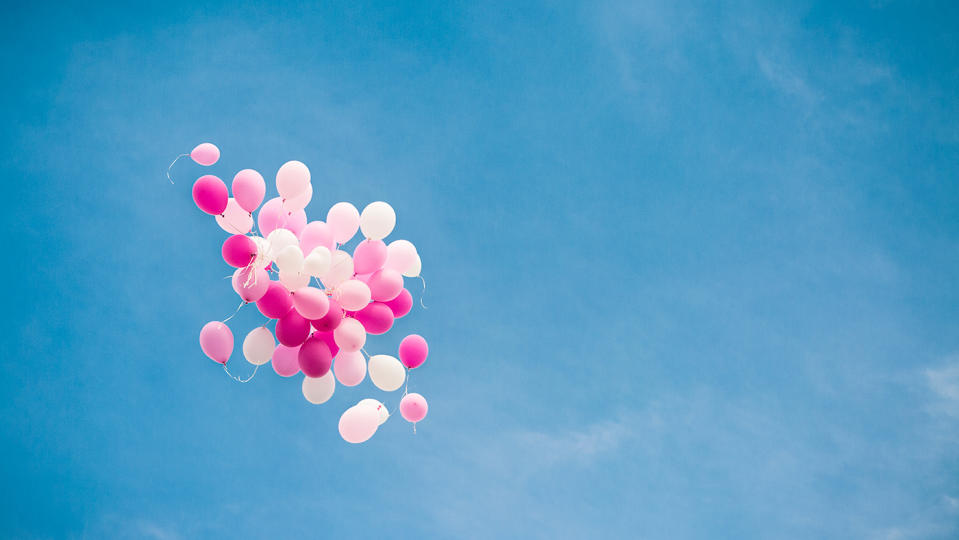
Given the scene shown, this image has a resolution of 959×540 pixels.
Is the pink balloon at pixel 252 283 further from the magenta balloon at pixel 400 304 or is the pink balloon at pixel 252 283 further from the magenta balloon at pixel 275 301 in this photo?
the magenta balloon at pixel 400 304

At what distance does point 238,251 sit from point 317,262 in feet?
1.34

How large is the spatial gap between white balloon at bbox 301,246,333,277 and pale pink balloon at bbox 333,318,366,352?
1.04 feet

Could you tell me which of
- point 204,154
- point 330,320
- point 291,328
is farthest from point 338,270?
point 204,154

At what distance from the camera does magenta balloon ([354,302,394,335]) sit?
13.5 feet

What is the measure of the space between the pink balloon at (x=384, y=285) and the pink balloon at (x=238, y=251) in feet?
Answer: 2.26

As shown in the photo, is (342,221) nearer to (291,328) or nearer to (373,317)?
(373,317)

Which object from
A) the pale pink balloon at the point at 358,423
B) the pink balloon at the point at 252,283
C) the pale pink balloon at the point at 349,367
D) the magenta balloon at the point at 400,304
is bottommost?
the pale pink balloon at the point at 358,423

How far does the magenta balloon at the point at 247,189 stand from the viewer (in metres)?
3.94

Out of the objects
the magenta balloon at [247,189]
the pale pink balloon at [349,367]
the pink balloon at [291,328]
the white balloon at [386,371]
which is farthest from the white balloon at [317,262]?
the white balloon at [386,371]

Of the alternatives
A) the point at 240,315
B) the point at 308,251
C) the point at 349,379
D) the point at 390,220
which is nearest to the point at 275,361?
the point at 349,379

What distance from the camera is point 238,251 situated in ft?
12.3

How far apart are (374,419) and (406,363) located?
0.38m

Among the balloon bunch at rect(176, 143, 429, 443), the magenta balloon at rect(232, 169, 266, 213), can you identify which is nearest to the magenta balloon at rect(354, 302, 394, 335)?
the balloon bunch at rect(176, 143, 429, 443)

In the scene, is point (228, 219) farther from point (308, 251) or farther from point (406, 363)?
point (406, 363)
